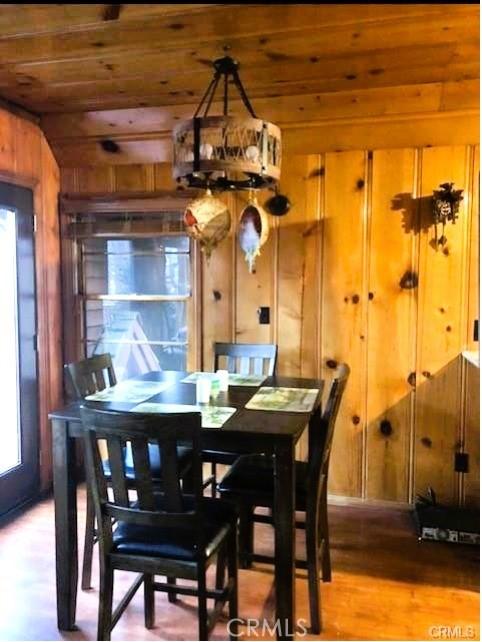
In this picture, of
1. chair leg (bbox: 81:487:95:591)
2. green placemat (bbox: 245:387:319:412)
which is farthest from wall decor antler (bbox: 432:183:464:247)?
chair leg (bbox: 81:487:95:591)

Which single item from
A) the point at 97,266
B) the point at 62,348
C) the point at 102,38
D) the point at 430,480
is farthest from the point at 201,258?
the point at 430,480

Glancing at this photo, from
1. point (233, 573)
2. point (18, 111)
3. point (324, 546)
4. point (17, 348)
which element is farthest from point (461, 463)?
point (18, 111)

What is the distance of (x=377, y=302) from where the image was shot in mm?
3277

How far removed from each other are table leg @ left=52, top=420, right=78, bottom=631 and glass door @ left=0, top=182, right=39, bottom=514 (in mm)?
1169

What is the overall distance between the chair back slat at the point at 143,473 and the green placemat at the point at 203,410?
0.35 meters

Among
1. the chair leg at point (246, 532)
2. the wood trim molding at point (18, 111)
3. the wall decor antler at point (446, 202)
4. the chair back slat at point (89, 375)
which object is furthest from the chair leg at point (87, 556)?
the wall decor antler at point (446, 202)

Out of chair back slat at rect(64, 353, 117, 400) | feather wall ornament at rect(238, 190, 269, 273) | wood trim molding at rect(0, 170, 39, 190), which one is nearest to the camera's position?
chair back slat at rect(64, 353, 117, 400)

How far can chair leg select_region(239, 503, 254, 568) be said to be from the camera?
2514mm

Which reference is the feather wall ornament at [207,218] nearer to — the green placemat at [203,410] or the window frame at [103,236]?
the green placemat at [203,410]

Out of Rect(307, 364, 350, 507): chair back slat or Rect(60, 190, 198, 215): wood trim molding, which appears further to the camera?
Rect(60, 190, 198, 215): wood trim molding

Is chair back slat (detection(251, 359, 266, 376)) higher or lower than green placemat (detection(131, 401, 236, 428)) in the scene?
higher

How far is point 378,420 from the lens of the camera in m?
3.31

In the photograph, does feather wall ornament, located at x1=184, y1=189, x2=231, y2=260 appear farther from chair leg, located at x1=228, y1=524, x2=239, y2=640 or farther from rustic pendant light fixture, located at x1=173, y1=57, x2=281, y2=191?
chair leg, located at x1=228, y1=524, x2=239, y2=640

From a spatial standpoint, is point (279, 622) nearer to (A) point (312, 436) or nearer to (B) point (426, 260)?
(A) point (312, 436)
